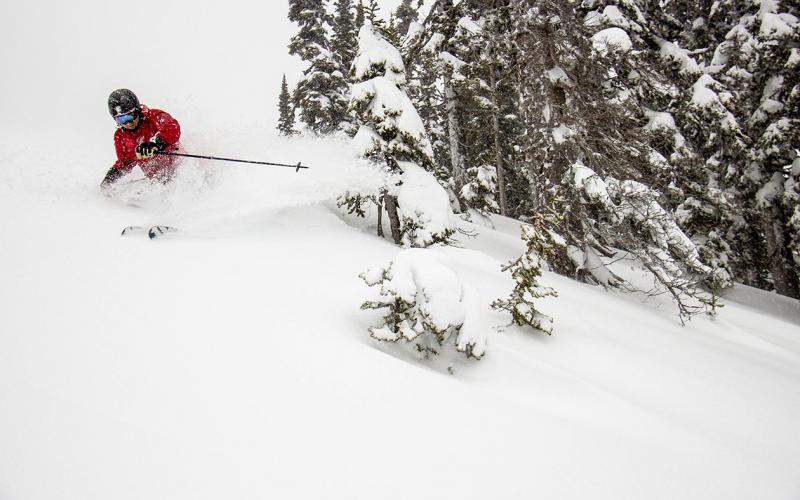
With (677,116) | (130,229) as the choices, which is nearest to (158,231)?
(130,229)

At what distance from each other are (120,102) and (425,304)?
682 cm

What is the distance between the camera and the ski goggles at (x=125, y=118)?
720 cm

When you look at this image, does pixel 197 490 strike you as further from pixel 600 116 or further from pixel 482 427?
pixel 600 116

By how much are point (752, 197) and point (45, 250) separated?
2079cm

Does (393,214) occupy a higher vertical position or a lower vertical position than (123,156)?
lower

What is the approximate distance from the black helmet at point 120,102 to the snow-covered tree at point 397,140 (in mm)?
3919

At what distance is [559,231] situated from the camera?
353 inches

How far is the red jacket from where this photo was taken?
7.61 meters

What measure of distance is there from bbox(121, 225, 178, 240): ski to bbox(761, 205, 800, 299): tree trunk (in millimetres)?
18991

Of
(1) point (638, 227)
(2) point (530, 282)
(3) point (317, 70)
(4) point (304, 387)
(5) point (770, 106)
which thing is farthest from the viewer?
(3) point (317, 70)

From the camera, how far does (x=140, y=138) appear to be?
25.3ft

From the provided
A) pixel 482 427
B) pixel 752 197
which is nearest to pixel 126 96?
pixel 482 427

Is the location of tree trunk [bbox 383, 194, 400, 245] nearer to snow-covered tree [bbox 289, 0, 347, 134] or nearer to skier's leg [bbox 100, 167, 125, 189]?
skier's leg [bbox 100, 167, 125, 189]

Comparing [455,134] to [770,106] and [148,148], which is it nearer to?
[148,148]
